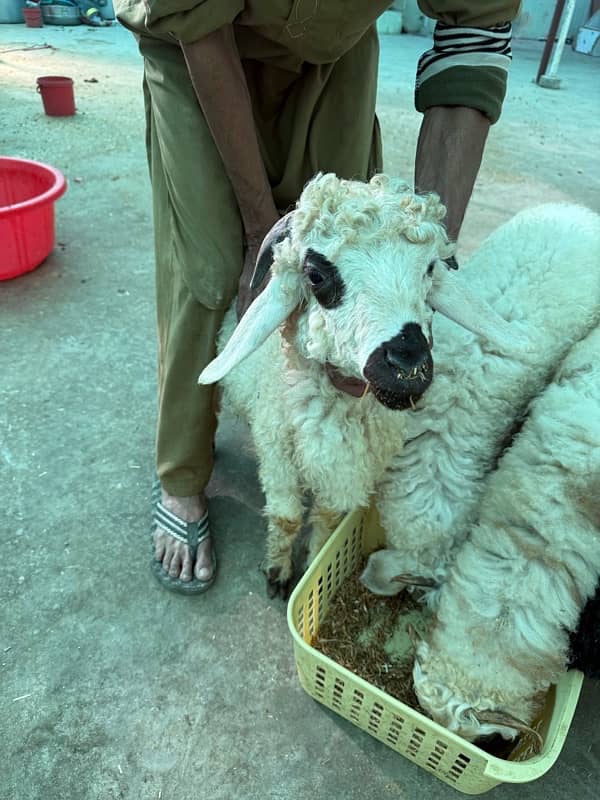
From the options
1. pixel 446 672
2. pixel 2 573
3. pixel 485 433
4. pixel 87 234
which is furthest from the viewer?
pixel 87 234

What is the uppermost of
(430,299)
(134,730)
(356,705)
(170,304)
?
(430,299)

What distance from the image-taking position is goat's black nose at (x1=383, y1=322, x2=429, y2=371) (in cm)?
117

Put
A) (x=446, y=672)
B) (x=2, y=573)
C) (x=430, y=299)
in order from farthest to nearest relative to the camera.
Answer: (x=2, y=573) → (x=446, y=672) → (x=430, y=299)

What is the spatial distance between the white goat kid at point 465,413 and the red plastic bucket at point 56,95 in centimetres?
504

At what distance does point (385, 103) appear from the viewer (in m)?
6.88

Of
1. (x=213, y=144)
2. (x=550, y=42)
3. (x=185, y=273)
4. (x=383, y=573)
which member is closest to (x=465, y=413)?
(x=383, y=573)

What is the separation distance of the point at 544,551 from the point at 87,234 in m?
3.26

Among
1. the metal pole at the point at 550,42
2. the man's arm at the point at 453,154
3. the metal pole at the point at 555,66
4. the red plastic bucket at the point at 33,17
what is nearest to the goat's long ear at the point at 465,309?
the man's arm at the point at 453,154

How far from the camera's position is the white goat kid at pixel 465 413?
5.77 ft

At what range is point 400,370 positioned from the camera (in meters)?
1.17

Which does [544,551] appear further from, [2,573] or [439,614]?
[2,573]

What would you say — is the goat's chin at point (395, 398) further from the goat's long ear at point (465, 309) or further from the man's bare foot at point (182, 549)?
the man's bare foot at point (182, 549)

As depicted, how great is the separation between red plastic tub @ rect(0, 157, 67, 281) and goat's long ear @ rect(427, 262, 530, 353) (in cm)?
227

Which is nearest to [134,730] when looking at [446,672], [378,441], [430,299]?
[446,672]
